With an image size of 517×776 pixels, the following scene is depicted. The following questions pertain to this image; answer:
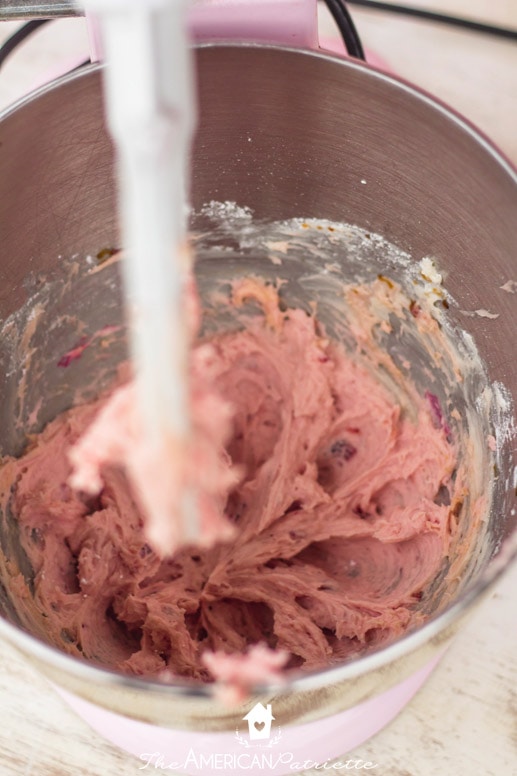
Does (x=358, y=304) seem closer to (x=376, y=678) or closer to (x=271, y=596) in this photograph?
(x=271, y=596)

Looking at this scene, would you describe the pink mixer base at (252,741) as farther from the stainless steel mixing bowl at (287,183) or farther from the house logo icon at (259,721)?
the stainless steel mixing bowl at (287,183)

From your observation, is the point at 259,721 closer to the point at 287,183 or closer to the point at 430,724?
the point at 430,724

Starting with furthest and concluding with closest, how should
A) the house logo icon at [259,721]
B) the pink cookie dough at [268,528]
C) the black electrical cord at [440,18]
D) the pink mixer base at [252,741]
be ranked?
the black electrical cord at [440,18]
the pink cookie dough at [268,528]
the pink mixer base at [252,741]
the house logo icon at [259,721]

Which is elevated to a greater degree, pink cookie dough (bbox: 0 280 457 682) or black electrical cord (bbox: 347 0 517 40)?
black electrical cord (bbox: 347 0 517 40)

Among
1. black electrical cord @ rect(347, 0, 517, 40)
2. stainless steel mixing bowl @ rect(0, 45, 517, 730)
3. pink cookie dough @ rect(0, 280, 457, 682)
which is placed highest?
black electrical cord @ rect(347, 0, 517, 40)

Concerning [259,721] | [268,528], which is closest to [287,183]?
[268,528]

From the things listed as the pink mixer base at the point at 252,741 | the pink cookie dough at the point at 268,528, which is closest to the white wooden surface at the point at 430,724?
the pink mixer base at the point at 252,741

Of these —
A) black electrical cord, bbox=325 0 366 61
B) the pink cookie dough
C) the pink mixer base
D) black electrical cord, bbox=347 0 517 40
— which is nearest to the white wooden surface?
the pink mixer base

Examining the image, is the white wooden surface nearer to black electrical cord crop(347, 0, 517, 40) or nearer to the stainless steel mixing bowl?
the stainless steel mixing bowl
